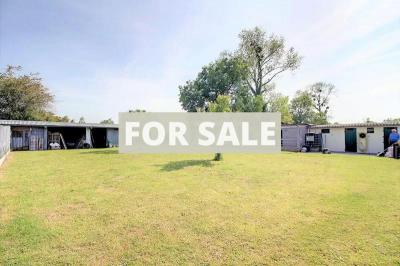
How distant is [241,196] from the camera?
786cm

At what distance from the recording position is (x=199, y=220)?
5.89 metres

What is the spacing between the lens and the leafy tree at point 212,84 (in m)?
40.9

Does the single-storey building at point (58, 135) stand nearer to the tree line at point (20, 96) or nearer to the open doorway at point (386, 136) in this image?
the tree line at point (20, 96)

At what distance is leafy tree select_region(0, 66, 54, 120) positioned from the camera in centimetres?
3380

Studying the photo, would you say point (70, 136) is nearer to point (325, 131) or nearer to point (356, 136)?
point (325, 131)

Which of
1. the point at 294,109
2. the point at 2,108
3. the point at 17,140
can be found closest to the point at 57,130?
the point at 17,140

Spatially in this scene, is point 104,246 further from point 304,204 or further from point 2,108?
point 2,108

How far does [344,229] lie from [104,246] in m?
4.76

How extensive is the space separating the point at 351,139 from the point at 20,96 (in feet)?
131

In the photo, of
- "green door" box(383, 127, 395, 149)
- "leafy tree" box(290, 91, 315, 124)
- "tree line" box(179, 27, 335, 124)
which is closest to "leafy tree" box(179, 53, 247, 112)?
"tree line" box(179, 27, 335, 124)

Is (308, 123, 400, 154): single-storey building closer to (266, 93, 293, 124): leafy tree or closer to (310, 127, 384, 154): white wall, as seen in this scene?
→ (310, 127, 384, 154): white wall

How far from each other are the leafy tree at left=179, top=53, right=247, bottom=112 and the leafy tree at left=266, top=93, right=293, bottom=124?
5.63 meters

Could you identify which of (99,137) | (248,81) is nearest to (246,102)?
(248,81)

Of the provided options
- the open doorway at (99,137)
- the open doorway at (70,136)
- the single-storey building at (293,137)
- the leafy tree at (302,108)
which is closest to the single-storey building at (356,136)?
the single-storey building at (293,137)
